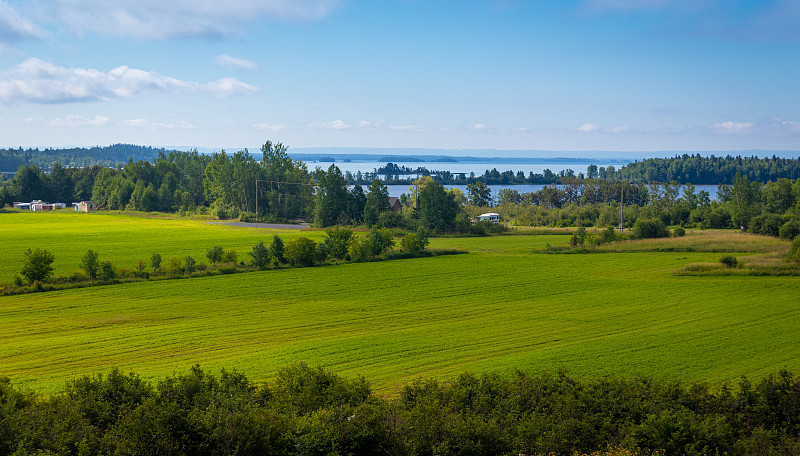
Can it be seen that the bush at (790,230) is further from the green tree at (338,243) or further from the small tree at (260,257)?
the small tree at (260,257)

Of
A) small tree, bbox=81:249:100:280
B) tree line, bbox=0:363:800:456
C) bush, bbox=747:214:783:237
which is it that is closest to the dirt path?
small tree, bbox=81:249:100:280

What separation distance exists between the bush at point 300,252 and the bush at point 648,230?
40.6m

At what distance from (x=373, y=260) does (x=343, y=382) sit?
41.0m

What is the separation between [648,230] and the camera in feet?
252

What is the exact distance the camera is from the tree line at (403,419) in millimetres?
14627

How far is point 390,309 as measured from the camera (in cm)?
3938

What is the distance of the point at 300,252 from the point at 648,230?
4359 centimetres

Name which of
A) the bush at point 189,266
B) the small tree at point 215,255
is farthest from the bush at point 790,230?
the bush at point 189,266

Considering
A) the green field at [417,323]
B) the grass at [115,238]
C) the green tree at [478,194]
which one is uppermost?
the green tree at [478,194]

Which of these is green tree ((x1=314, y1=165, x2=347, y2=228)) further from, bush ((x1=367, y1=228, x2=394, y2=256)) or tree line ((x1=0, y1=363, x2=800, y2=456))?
tree line ((x1=0, y1=363, x2=800, y2=456))

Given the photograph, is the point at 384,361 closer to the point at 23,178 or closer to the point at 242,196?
the point at 242,196

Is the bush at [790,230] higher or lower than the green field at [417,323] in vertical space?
higher

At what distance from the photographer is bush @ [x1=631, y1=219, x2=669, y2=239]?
7625 centimetres

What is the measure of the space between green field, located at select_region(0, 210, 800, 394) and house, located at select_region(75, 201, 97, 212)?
7622cm
